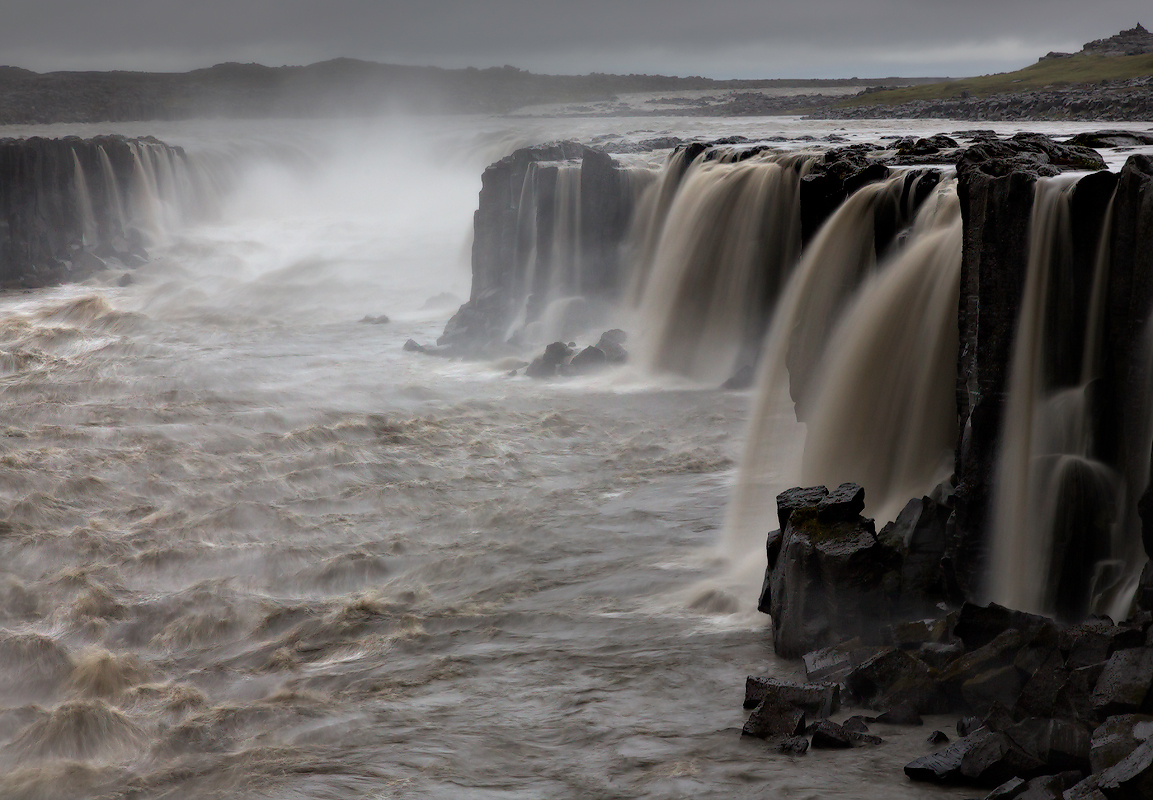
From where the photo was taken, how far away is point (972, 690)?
7.35 meters

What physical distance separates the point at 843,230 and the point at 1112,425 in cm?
593

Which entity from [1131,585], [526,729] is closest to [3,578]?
[526,729]

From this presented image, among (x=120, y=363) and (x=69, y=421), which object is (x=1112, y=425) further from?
(x=120, y=363)

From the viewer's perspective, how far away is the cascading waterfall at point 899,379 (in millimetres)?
10625

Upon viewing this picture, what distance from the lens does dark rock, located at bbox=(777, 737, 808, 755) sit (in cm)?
722

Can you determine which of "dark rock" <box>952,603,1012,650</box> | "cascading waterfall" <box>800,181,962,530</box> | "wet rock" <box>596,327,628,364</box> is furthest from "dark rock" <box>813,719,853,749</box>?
"wet rock" <box>596,327,628,364</box>

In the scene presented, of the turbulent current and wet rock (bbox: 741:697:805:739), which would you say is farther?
the turbulent current

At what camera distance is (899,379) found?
11.2 m

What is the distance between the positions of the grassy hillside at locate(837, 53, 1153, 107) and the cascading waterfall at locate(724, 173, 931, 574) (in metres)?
36.4

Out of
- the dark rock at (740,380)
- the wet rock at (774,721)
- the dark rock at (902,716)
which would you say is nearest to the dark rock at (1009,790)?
the dark rock at (902,716)

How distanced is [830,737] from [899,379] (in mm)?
5023

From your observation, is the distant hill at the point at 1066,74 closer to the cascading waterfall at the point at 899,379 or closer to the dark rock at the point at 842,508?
the cascading waterfall at the point at 899,379

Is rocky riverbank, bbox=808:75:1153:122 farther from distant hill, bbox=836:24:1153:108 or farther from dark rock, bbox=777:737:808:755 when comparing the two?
dark rock, bbox=777:737:808:755

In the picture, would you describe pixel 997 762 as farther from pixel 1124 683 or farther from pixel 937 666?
pixel 937 666
